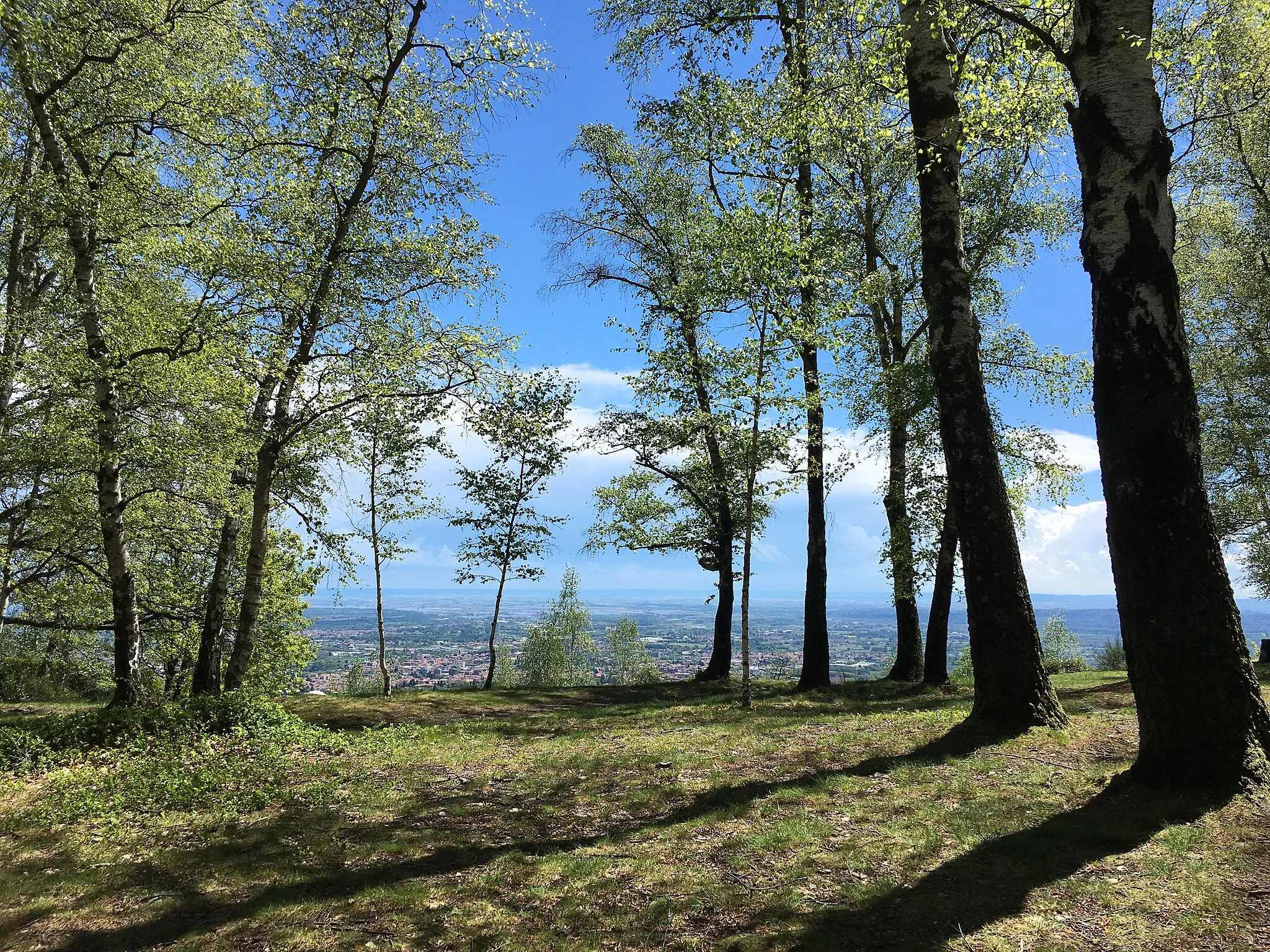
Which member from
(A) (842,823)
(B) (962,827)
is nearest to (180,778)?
(A) (842,823)

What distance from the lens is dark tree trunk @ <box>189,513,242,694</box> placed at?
48.8 ft

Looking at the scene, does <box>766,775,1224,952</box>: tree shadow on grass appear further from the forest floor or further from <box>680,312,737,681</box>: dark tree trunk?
<box>680,312,737,681</box>: dark tree trunk

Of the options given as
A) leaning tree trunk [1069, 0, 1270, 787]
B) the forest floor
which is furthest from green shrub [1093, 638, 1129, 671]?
leaning tree trunk [1069, 0, 1270, 787]

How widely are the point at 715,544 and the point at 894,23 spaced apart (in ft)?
58.7

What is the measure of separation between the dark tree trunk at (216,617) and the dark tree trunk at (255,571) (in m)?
2.25

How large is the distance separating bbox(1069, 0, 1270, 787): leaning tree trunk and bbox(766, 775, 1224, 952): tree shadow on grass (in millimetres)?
424

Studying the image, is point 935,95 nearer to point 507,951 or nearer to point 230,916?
point 507,951

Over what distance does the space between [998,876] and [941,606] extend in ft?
45.0

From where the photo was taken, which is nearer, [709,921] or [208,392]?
[709,921]

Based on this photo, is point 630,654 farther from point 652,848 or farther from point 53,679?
point 652,848

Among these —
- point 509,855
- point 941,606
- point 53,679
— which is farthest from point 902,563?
point 53,679

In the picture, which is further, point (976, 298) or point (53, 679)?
point (53, 679)

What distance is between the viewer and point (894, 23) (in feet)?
29.1

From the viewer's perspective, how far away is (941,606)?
17109mm
